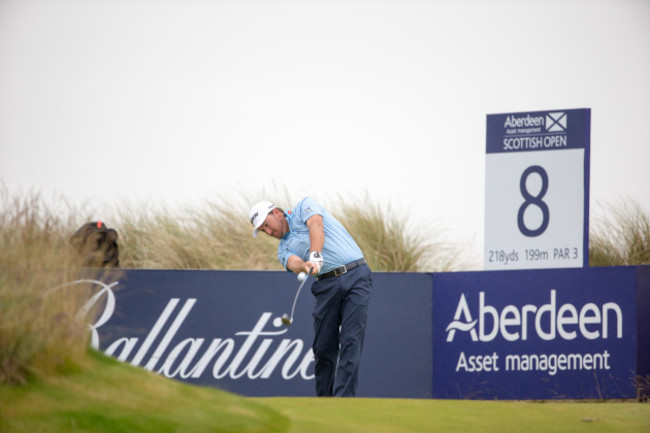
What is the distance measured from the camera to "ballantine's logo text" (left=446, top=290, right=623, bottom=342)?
31.2 ft

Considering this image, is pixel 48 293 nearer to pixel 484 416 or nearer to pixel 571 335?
pixel 484 416

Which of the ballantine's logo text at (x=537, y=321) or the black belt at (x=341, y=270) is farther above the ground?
the black belt at (x=341, y=270)

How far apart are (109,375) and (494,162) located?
24.2 ft

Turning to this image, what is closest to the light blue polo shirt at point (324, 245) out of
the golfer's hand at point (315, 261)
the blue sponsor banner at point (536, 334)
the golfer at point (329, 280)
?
the golfer at point (329, 280)

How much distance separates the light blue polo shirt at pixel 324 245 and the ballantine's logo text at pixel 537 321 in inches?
109

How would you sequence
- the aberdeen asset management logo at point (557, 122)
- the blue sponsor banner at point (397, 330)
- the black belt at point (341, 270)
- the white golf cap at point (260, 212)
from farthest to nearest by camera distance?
the aberdeen asset management logo at point (557, 122) → the blue sponsor banner at point (397, 330) → the white golf cap at point (260, 212) → the black belt at point (341, 270)

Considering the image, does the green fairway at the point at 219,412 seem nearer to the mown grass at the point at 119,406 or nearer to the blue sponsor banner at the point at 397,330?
the mown grass at the point at 119,406

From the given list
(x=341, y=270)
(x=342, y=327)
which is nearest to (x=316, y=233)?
(x=341, y=270)

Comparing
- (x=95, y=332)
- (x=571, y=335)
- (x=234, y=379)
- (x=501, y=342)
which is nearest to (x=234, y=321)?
(x=234, y=379)

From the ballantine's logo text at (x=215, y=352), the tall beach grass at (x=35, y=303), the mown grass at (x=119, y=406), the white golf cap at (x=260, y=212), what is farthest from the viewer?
the ballantine's logo text at (x=215, y=352)

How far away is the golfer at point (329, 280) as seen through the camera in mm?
7227

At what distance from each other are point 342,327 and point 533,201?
4532 mm

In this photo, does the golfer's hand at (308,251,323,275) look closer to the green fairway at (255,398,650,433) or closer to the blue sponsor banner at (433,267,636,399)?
the green fairway at (255,398,650,433)

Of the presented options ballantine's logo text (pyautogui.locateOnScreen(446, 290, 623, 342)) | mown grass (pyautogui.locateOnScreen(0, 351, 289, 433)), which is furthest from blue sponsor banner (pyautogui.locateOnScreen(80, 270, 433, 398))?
mown grass (pyautogui.locateOnScreen(0, 351, 289, 433))
